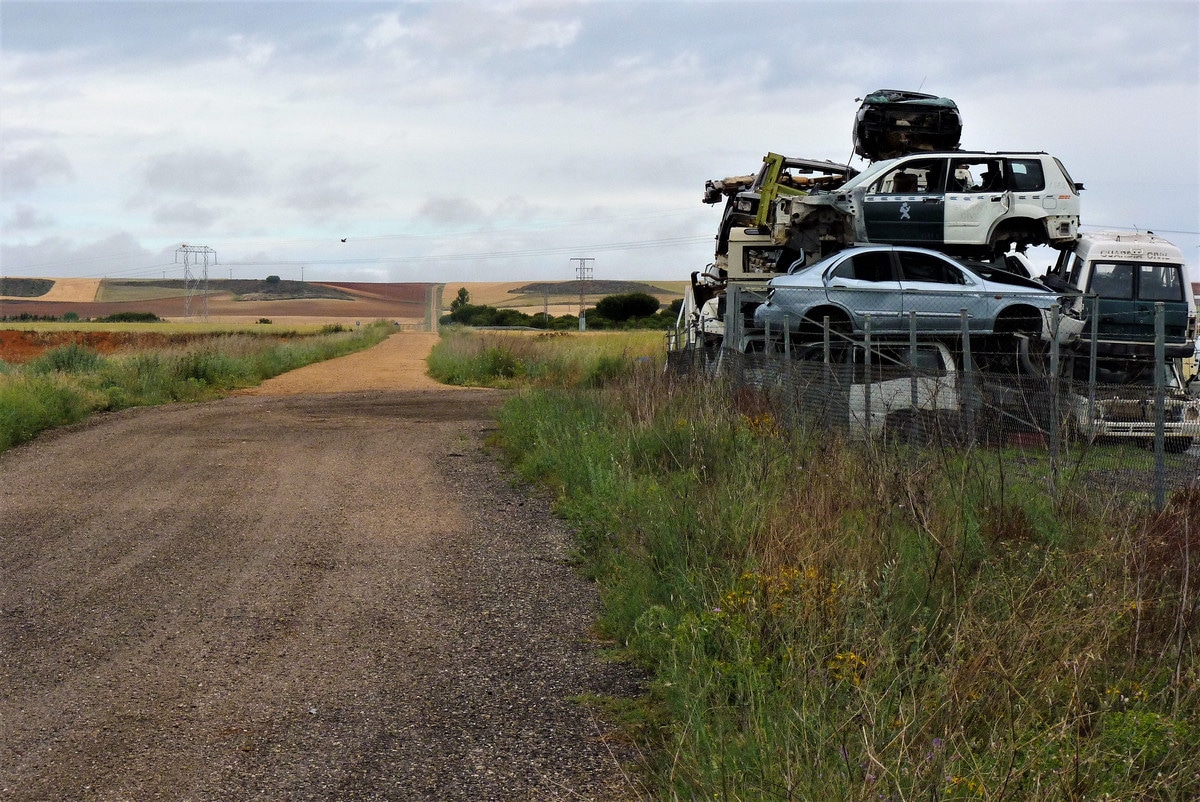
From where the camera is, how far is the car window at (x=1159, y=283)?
1552cm

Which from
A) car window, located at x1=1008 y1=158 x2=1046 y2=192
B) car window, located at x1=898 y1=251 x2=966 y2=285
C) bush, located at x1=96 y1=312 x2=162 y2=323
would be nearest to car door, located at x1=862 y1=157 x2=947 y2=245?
car window, located at x1=1008 y1=158 x2=1046 y2=192

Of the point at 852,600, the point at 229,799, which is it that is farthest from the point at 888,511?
the point at 229,799

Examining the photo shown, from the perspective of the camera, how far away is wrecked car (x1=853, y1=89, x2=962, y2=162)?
18266 millimetres

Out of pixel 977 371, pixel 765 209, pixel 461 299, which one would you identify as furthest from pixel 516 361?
pixel 461 299

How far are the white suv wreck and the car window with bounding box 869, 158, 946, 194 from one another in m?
0.02

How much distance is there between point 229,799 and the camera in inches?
169

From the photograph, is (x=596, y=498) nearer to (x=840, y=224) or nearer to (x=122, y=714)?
(x=122, y=714)

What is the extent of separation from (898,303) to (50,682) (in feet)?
37.4

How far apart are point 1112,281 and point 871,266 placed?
3207 mm

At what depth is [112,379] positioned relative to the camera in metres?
23.8

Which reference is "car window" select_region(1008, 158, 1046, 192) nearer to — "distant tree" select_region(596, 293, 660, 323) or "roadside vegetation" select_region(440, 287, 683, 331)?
"roadside vegetation" select_region(440, 287, 683, 331)

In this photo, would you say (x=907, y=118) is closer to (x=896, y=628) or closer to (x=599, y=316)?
(x=896, y=628)

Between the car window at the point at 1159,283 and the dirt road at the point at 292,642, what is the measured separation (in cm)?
876

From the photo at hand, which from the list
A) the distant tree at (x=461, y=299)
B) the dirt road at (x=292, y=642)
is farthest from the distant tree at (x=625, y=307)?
the dirt road at (x=292, y=642)
